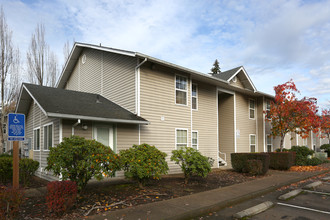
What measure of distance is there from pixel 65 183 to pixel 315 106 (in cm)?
1746

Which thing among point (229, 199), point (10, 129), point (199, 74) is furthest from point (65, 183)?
point (199, 74)

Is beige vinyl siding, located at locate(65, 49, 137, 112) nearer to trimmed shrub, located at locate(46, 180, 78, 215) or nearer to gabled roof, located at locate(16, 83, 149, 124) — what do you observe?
gabled roof, located at locate(16, 83, 149, 124)

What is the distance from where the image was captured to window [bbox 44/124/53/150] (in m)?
10.8

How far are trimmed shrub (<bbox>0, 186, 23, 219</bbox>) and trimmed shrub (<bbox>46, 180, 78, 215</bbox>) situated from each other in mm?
593

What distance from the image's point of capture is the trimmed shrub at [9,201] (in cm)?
514

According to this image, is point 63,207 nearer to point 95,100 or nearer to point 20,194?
point 20,194

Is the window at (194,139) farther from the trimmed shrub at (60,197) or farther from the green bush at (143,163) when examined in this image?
the trimmed shrub at (60,197)

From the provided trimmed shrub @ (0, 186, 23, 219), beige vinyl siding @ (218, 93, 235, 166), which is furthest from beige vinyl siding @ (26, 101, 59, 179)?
beige vinyl siding @ (218, 93, 235, 166)

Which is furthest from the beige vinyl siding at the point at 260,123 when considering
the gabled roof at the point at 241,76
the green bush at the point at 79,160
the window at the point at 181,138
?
the green bush at the point at 79,160

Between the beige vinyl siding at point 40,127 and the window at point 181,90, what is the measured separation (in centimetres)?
626

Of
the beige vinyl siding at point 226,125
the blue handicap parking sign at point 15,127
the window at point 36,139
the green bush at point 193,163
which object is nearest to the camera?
the blue handicap parking sign at point 15,127

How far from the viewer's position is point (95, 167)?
22.4ft

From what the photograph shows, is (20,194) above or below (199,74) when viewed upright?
below

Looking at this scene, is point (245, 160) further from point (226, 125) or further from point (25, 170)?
point (25, 170)
